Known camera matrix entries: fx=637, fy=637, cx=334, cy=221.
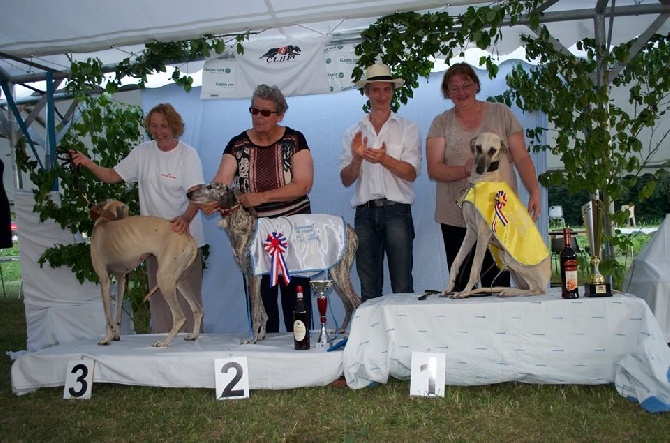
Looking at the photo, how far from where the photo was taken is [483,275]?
3.89 m

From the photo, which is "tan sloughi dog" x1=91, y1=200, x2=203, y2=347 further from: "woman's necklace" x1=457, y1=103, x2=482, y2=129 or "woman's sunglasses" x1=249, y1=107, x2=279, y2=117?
"woman's necklace" x1=457, y1=103, x2=482, y2=129

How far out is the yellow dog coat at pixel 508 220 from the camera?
11.1ft

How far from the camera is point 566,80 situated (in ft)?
16.6

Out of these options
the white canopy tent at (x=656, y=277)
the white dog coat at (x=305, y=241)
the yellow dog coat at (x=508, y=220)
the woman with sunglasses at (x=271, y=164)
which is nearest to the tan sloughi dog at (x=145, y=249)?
the woman with sunglasses at (x=271, y=164)

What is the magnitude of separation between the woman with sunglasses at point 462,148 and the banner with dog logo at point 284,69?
1.67 meters

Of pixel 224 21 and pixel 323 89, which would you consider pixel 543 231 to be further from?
pixel 224 21

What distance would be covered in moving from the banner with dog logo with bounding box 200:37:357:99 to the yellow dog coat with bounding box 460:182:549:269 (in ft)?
8.33

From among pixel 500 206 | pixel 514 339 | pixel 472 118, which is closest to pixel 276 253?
pixel 500 206

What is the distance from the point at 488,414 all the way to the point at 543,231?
3.00m

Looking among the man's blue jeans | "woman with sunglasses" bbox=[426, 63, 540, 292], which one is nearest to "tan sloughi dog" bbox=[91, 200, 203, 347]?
the man's blue jeans

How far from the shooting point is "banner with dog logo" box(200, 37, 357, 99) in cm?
557

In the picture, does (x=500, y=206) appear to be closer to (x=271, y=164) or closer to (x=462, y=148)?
(x=462, y=148)

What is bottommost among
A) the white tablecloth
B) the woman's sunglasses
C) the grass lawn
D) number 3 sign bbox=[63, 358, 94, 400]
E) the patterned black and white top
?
the grass lawn

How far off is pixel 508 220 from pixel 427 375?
3.09 feet
